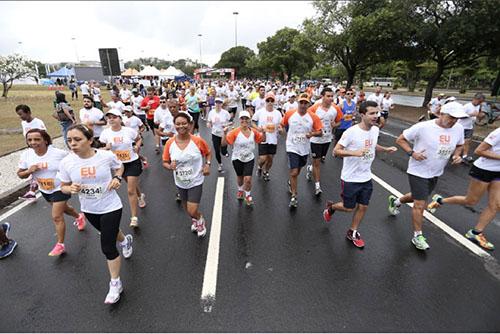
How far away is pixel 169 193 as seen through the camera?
5863 millimetres

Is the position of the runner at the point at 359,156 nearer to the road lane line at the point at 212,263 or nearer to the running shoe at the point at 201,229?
the road lane line at the point at 212,263

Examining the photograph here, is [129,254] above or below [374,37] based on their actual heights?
below

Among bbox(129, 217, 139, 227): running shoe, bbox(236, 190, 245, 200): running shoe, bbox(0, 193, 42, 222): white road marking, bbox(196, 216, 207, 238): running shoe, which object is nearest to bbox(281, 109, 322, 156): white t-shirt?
bbox(236, 190, 245, 200): running shoe

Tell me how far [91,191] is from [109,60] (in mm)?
20766

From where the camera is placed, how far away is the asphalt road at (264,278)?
2732mm

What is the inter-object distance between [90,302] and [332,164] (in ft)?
21.2

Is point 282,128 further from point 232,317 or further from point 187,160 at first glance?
point 232,317

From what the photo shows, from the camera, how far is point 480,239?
393cm

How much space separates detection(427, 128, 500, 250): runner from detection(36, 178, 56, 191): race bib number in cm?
570

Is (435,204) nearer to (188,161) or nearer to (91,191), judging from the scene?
(188,161)

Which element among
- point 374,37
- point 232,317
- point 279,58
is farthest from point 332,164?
point 279,58

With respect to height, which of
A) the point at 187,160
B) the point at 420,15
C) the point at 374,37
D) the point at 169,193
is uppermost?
the point at 420,15

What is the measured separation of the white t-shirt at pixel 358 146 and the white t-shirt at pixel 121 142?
3313 mm

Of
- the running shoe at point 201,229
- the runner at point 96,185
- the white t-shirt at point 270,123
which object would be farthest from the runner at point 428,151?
the runner at point 96,185
